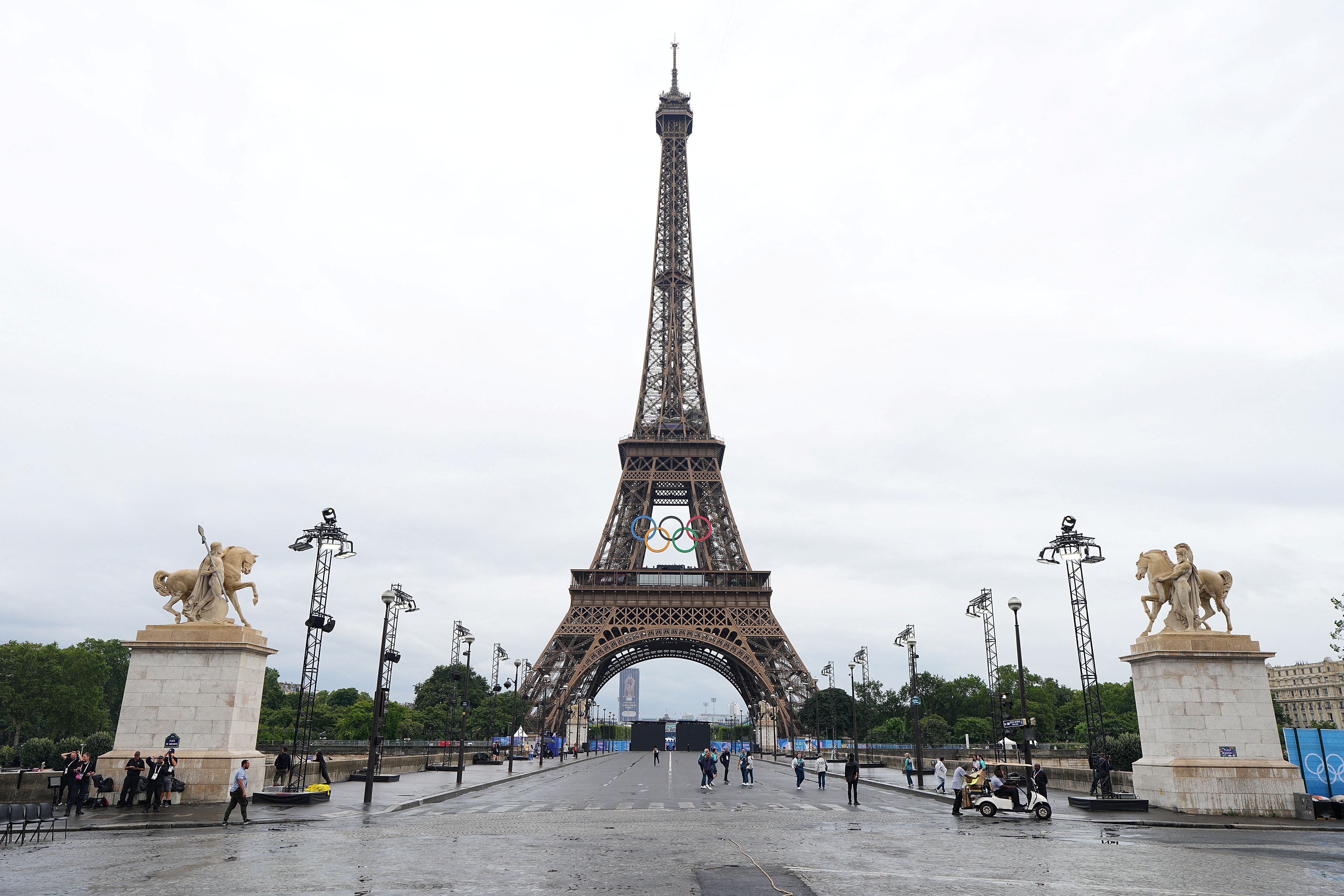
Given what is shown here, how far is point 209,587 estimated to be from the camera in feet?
80.3

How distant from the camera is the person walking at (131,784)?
2184 cm

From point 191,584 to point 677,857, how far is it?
17.5 meters

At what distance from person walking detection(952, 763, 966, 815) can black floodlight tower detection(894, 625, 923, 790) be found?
449 centimetres

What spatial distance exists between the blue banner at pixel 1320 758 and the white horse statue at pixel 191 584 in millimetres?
29788

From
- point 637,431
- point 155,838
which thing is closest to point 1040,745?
point 637,431

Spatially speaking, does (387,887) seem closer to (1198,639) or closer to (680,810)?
(680,810)

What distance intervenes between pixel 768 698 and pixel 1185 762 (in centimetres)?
5077

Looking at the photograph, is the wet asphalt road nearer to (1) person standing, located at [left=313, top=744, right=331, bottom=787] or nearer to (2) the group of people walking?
(1) person standing, located at [left=313, top=744, right=331, bottom=787]

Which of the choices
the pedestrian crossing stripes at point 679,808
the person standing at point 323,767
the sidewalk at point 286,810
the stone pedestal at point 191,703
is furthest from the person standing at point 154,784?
the pedestrian crossing stripes at point 679,808

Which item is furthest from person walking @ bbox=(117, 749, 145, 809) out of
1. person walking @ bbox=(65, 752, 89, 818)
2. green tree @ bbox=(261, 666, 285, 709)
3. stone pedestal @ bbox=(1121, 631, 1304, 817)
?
green tree @ bbox=(261, 666, 285, 709)

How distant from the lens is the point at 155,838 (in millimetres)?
16984

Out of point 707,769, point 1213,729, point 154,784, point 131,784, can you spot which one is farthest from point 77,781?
point 1213,729

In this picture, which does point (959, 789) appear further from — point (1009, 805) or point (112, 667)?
point (112, 667)

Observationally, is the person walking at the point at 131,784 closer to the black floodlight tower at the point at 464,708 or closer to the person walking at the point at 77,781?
the person walking at the point at 77,781
